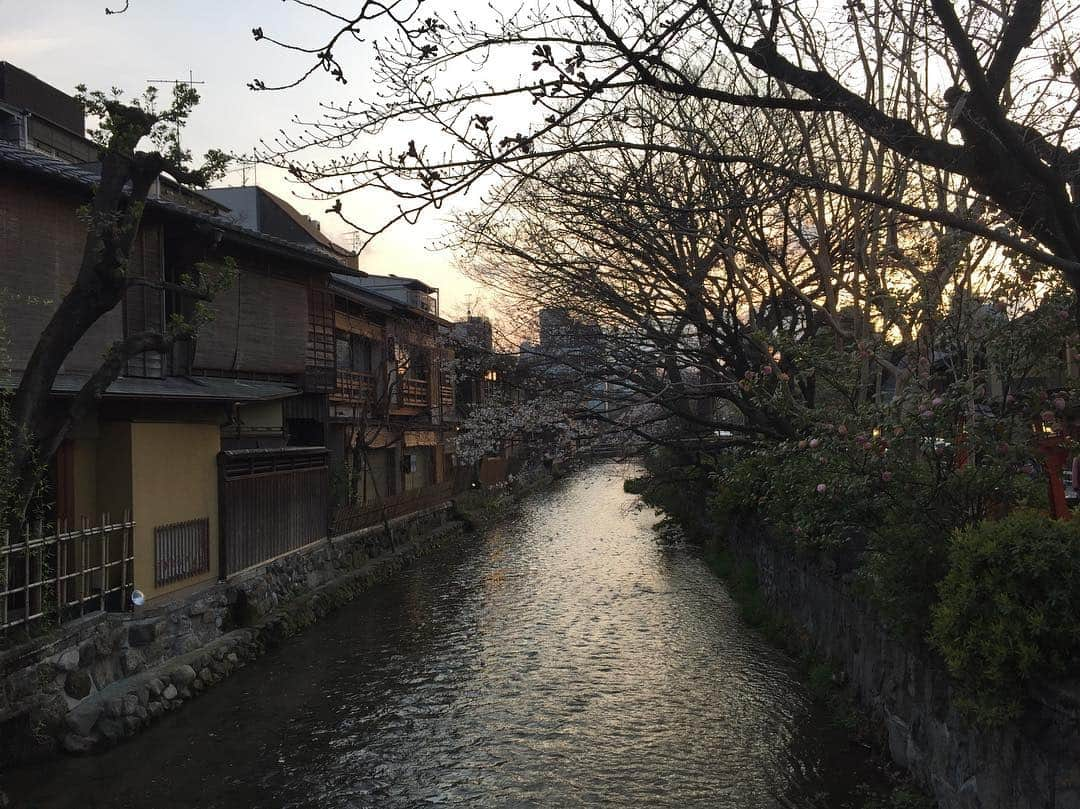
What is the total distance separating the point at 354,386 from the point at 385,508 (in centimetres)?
432

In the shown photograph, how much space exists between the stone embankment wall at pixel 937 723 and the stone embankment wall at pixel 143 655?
8557mm

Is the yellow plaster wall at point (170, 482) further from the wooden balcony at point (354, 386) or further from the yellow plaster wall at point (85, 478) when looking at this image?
the wooden balcony at point (354, 386)

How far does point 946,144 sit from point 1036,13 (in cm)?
89

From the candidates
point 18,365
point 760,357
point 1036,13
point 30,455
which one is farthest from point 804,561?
point 18,365

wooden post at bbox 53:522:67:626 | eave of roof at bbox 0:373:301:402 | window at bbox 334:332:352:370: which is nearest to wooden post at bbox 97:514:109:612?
wooden post at bbox 53:522:67:626

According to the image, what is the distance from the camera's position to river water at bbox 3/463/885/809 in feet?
26.4

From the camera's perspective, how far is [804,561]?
40.3 feet

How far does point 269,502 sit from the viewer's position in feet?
48.9

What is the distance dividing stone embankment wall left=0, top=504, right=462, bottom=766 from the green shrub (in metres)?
8.76

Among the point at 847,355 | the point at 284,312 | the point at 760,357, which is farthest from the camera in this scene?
the point at 284,312

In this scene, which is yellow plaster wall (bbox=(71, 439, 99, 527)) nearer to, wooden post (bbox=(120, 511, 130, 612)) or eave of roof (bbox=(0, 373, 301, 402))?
wooden post (bbox=(120, 511, 130, 612))

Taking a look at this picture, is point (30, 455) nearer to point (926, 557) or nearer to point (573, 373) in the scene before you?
point (926, 557)

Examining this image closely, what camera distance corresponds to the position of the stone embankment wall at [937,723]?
16.3 feet

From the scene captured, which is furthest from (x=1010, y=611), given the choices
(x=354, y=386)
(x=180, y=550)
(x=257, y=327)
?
(x=354, y=386)
